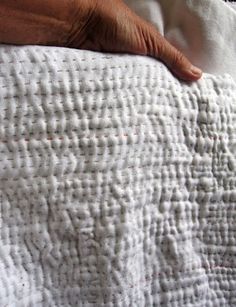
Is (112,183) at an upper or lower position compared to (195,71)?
lower

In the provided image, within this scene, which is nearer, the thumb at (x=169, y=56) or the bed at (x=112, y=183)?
the bed at (x=112, y=183)

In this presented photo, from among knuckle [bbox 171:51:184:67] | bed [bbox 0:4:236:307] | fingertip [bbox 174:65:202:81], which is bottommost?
bed [bbox 0:4:236:307]

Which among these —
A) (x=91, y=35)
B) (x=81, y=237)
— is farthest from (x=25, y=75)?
(x=81, y=237)

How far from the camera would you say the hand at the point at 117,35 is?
0.76 m

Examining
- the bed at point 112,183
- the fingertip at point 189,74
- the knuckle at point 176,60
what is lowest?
the bed at point 112,183

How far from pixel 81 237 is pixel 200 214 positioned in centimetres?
22

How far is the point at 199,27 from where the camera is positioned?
87cm

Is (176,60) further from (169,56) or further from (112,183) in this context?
(112,183)

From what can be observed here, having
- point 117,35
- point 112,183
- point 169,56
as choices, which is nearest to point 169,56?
point 169,56

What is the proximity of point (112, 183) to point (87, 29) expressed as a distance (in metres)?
0.27

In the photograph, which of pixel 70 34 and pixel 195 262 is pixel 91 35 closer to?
pixel 70 34

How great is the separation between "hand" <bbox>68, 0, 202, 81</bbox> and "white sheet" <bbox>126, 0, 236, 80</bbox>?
0.08 metres

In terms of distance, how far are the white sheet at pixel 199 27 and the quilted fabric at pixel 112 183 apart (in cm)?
8

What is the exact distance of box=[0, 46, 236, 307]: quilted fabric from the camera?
684mm
